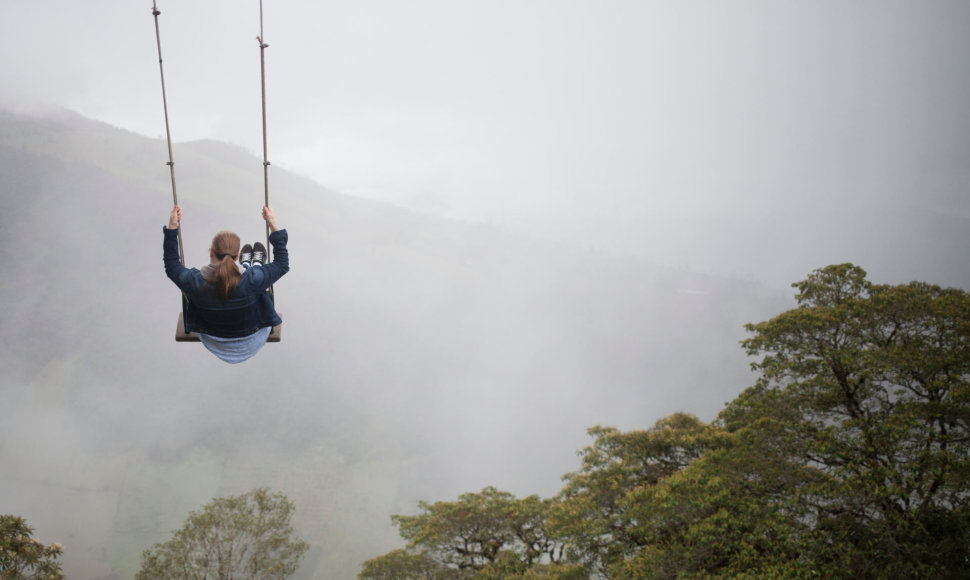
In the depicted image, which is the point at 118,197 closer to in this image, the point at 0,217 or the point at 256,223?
the point at 0,217

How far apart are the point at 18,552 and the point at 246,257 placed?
1083 cm

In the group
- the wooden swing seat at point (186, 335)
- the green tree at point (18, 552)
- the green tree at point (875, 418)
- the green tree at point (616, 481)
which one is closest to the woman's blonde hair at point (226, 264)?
the wooden swing seat at point (186, 335)

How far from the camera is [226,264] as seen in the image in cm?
373

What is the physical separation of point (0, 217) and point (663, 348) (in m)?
127

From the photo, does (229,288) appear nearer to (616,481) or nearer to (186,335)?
(186,335)

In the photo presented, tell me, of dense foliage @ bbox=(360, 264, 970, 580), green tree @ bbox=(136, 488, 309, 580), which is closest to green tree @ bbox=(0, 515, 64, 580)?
green tree @ bbox=(136, 488, 309, 580)

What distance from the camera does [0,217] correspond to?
278 feet

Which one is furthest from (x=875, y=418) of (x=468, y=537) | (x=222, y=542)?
(x=222, y=542)

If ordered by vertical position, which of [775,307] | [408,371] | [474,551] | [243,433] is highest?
[775,307]

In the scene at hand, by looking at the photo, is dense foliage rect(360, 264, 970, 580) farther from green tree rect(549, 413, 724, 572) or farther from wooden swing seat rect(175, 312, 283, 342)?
wooden swing seat rect(175, 312, 283, 342)

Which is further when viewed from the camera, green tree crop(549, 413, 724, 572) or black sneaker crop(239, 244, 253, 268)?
green tree crop(549, 413, 724, 572)

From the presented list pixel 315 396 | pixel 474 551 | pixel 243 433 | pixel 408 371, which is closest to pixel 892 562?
pixel 474 551

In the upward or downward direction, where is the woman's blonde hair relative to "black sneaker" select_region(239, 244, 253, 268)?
downward

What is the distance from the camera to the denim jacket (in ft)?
12.2
